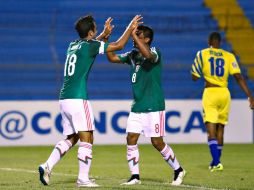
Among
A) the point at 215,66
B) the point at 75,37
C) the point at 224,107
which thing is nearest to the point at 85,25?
the point at 215,66

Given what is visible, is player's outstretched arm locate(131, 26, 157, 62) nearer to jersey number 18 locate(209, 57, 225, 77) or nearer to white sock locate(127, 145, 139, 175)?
white sock locate(127, 145, 139, 175)

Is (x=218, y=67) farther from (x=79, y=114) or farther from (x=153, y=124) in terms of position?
(x=79, y=114)

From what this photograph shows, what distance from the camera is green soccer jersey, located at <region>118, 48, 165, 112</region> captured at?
9.54 meters

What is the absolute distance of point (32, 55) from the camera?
19391 millimetres

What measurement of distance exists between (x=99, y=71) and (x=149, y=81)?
9.30 m

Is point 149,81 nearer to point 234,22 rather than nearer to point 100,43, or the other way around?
point 100,43

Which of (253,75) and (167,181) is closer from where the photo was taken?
(167,181)

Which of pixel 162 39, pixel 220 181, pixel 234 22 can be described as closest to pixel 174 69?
pixel 162 39

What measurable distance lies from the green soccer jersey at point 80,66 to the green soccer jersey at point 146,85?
92 centimetres

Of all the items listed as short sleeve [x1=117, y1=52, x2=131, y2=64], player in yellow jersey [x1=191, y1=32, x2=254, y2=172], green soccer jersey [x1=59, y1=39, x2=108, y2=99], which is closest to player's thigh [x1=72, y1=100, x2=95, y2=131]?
green soccer jersey [x1=59, y1=39, x2=108, y2=99]

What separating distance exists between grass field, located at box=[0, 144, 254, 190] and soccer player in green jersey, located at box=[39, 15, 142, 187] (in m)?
0.25

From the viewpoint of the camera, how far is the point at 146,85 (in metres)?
9.59

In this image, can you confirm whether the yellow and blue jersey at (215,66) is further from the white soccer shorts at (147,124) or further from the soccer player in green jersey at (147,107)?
the white soccer shorts at (147,124)

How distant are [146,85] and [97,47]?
3.39ft
